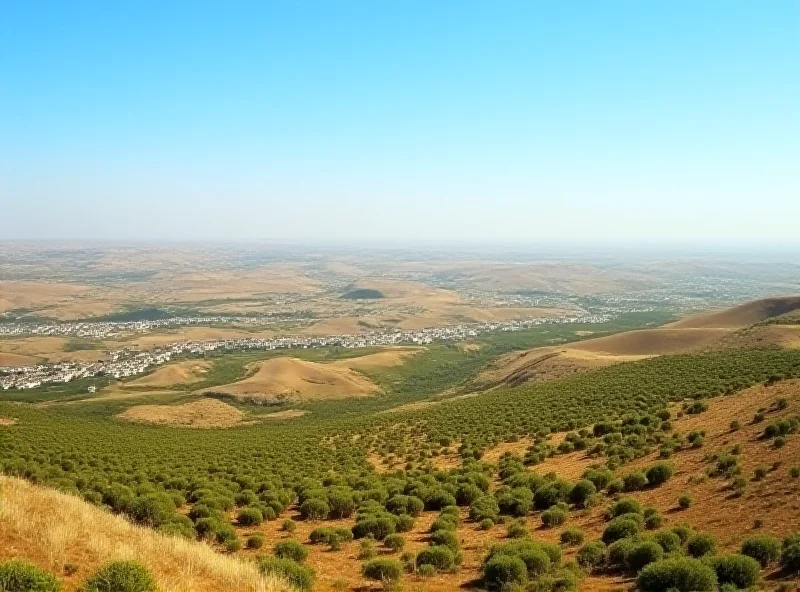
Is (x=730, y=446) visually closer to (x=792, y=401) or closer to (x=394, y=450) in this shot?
(x=792, y=401)

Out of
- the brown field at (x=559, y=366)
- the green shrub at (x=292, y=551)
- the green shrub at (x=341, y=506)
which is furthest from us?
the brown field at (x=559, y=366)

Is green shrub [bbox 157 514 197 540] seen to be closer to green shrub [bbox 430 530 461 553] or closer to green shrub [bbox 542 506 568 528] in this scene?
green shrub [bbox 430 530 461 553]

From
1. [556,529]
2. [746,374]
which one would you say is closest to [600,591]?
[556,529]

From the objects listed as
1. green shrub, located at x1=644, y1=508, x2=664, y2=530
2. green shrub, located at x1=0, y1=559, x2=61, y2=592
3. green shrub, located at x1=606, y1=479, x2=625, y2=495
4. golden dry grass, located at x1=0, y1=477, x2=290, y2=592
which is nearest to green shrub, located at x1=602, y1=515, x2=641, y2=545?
green shrub, located at x1=644, y1=508, x2=664, y2=530

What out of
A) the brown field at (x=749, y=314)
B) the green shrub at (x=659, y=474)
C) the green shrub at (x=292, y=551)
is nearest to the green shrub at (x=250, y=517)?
the green shrub at (x=292, y=551)

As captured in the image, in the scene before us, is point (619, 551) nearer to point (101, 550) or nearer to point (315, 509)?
point (101, 550)

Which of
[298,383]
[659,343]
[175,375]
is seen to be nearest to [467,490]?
[659,343]

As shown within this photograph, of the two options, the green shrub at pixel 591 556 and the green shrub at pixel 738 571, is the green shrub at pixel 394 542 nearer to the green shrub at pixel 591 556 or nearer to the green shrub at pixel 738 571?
the green shrub at pixel 591 556
